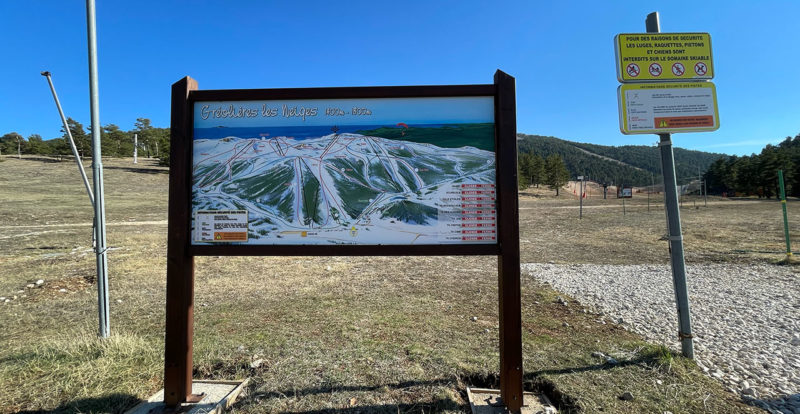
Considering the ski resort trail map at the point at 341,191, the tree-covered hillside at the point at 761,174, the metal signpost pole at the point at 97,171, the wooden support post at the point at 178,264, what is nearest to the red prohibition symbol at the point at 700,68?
the ski resort trail map at the point at 341,191

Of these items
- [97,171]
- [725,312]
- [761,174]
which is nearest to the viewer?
[97,171]

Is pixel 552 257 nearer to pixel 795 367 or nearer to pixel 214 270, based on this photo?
pixel 795 367

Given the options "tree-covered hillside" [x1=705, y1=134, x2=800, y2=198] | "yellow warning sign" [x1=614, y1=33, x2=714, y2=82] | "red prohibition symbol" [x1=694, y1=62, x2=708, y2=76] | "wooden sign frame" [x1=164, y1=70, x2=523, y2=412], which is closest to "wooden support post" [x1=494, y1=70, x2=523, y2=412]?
"wooden sign frame" [x1=164, y1=70, x2=523, y2=412]

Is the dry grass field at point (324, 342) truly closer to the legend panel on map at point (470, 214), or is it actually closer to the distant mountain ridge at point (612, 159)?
the legend panel on map at point (470, 214)

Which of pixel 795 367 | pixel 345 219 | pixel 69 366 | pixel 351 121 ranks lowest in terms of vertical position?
pixel 795 367

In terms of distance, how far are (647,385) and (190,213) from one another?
380 cm

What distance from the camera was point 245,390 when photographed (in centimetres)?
276

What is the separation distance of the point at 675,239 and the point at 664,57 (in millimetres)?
1736

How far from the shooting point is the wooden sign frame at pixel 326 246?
2.46 metres

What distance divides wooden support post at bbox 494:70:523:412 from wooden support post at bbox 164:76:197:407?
91.4 inches

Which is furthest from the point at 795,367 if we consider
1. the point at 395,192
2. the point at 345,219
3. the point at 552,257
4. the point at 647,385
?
the point at 552,257

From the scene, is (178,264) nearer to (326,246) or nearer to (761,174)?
(326,246)

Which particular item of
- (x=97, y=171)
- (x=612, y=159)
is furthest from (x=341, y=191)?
A: (x=612, y=159)

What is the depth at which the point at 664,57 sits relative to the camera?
3.27m
